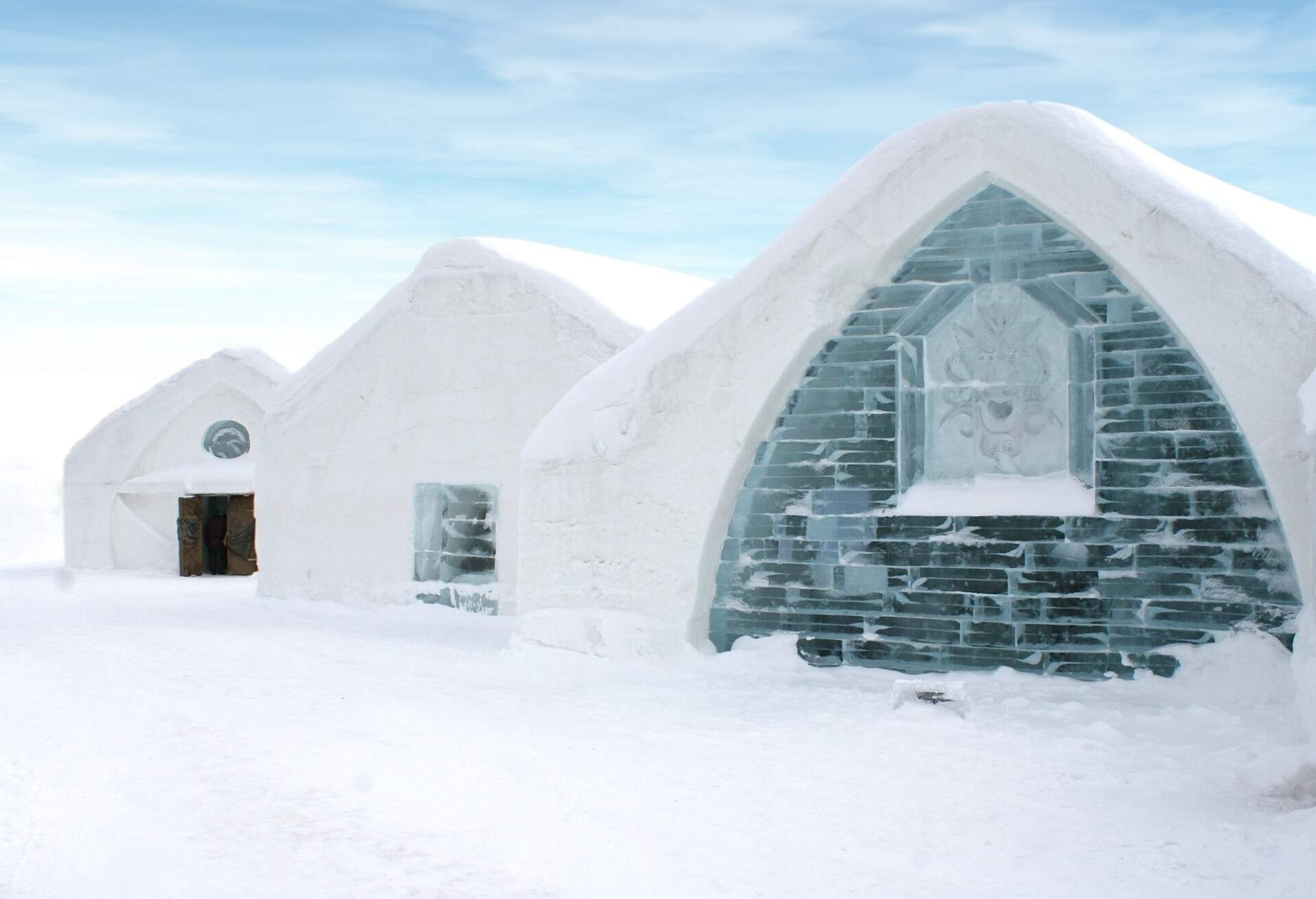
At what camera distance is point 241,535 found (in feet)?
62.4

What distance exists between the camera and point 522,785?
4789 mm

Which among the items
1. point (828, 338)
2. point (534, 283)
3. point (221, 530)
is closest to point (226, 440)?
point (221, 530)

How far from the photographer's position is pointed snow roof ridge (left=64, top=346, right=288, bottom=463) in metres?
18.5

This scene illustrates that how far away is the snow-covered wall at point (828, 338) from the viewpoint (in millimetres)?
6242

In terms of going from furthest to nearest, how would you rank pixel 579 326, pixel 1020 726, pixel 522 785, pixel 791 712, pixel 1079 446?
1. pixel 579 326
2. pixel 1079 446
3. pixel 791 712
4. pixel 1020 726
5. pixel 522 785

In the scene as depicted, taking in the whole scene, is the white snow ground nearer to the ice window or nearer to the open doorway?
the ice window

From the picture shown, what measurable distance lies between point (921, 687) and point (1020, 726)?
1.73 feet

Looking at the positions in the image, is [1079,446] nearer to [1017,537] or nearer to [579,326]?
[1017,537]

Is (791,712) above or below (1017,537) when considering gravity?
below

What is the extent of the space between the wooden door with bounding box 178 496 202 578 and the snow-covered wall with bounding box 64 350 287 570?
1.00ft

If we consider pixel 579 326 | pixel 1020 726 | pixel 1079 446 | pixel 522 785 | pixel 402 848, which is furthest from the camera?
pixel 579 326

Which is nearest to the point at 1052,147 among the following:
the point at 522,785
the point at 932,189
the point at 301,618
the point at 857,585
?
the point at 932,189

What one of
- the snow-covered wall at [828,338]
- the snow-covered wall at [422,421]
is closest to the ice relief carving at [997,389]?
the snow-covered wall at [828,338]

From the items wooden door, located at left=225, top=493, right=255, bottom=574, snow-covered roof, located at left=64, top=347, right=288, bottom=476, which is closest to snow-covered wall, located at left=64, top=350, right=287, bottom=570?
snow-covered roof, located at left=64, top=347, right=288, bottom=476
